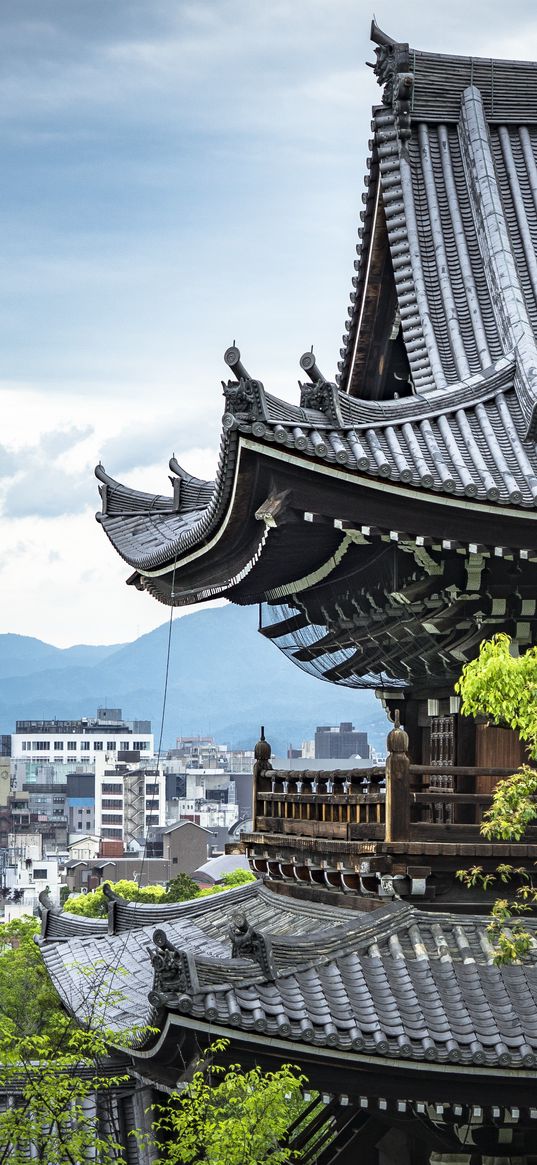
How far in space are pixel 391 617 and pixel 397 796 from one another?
2448 mm

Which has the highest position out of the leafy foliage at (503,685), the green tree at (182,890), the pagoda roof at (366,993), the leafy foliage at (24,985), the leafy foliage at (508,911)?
the leafy foliage at (503,685)

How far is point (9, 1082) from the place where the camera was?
45.1 feet

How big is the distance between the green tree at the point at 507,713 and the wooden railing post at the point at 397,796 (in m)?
0.59

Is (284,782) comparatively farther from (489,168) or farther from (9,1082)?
(489,168)

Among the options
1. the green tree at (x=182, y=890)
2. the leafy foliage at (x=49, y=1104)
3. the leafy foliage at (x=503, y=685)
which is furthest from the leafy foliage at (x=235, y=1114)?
the green tree at (x=182, y=890)

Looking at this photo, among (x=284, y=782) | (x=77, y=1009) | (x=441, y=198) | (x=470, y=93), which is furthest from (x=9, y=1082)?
(x=470, y=93)

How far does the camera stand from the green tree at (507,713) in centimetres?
988

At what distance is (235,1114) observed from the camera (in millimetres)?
9828

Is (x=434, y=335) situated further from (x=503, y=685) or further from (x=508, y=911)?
(x=508, y=911)

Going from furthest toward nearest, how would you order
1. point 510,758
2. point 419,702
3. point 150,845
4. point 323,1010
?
1. point 150,845
2. point 419,702
3. point 510,758
4. point 323,1010

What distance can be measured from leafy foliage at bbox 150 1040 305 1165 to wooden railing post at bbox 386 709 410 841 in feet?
7.34

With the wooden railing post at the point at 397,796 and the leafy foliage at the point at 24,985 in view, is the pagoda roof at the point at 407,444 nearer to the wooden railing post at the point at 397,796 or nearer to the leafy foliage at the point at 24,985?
the wooden railing post at the point at 397,796

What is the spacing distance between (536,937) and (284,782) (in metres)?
4.55

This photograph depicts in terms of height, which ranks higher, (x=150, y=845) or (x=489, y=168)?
(x=489, y=168)
